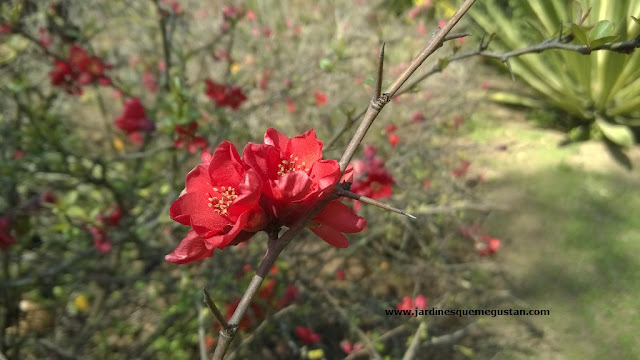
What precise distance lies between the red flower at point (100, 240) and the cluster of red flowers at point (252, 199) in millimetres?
971

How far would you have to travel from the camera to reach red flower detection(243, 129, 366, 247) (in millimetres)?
447

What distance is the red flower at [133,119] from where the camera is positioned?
1394 mm

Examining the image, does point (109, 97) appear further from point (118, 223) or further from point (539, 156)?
point (539, 156)

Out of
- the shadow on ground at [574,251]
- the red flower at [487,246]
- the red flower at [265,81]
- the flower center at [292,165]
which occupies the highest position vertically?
the red flower at [265,81]

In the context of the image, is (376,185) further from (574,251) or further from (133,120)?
(574,251)

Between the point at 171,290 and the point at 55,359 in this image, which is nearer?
the point at 55,359

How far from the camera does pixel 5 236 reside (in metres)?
1.34

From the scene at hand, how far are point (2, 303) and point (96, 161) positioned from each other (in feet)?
2.16

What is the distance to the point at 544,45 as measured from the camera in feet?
2.33

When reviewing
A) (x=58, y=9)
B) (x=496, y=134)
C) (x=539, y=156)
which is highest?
(x=58, y=9)

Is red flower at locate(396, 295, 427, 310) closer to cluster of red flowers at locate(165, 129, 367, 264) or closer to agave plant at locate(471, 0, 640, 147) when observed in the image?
cluster of red flowers at locate(165, 129, 367, 264)

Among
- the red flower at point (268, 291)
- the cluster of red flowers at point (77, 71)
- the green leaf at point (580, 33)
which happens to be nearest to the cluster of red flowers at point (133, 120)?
the cluster of red flowers at point (77, 71)

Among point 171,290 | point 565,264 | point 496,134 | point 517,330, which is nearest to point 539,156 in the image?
point 496,134

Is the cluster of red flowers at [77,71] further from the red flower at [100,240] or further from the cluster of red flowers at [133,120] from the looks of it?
the red flower at [100,240]
